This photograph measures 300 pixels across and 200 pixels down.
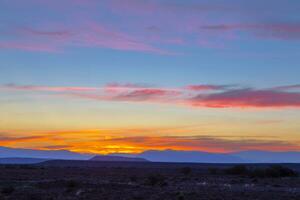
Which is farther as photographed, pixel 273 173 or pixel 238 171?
pixel 238 171

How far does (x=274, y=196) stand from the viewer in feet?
134

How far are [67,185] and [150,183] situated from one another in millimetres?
9220

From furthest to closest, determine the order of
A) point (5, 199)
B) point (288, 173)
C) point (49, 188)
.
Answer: point (288, 173) < point (49, 188) < point (5, 199)

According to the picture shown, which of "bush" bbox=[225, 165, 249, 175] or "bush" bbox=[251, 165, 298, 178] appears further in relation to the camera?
"bush" bbox=[225, 165, 249, 175]

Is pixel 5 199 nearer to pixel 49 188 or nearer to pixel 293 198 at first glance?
pixel 49 188

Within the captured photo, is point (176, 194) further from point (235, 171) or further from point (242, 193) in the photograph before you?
point (235, 171)

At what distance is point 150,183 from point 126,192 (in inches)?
490

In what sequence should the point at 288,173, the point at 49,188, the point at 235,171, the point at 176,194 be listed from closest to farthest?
the point at 176,194 → the point at 49,188 → the point at 288,173 → the point at 235,171

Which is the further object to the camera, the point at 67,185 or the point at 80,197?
the point at 67,185

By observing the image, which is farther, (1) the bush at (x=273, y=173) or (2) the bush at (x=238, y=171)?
(2) the bush at (x=238, y=171)

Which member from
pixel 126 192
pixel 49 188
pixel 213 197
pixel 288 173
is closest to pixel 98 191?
pixel 126 192

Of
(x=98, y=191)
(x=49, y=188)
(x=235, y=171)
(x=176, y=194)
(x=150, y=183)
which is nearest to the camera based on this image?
(x=176, y=194)

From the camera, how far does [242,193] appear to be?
43.1 metres

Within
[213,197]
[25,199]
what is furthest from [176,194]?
[25,199]
